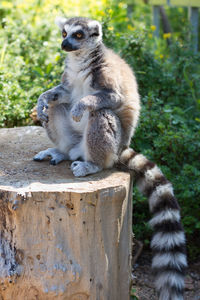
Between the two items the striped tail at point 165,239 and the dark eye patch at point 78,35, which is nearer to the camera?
the striped tail at point 165,239

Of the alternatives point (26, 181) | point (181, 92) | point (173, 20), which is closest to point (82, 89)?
point (26, 181)

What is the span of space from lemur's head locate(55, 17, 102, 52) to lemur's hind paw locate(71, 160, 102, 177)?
109cm

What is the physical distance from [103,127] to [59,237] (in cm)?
102

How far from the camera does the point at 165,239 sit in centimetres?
335

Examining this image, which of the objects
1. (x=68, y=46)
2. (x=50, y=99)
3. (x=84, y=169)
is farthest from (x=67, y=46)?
(x=84, y=169)

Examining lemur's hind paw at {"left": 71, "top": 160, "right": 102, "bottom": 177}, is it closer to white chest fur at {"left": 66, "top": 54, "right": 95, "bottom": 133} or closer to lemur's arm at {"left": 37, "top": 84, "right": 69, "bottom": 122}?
white chest fur at {"left": 66, "top": 54, "right": 95, "bottom": 133}

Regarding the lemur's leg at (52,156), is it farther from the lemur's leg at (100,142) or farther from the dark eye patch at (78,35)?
the dark eye patch at (78,35)

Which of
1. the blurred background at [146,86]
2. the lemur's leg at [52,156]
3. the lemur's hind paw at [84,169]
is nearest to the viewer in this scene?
the lemur's hind paw at [84,169]

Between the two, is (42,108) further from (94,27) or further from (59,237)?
(59,237)

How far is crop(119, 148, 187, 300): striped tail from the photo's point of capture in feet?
10.7

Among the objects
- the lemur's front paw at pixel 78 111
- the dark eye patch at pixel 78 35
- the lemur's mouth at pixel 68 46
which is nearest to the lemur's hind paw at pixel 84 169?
the lemur's front paw at pixel 78 111

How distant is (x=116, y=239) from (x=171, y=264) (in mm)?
458

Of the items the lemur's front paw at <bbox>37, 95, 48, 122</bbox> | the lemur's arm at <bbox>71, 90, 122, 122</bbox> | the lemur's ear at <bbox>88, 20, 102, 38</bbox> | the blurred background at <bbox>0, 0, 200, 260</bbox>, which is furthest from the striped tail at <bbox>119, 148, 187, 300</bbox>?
the lemur's ear at <bbox>88, 20, 102, 38</bbox>

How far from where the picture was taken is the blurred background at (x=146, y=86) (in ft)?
15.6
